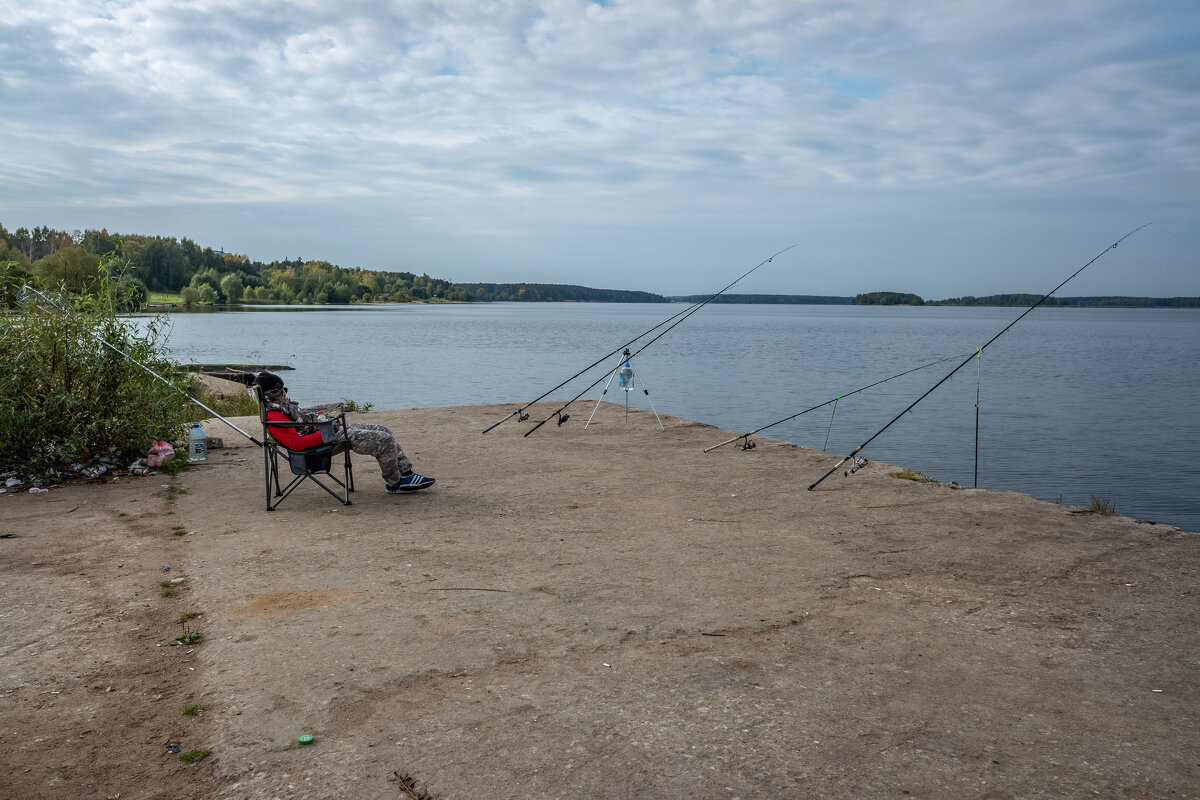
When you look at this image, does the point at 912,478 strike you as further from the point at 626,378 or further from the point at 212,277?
the point at 212,277

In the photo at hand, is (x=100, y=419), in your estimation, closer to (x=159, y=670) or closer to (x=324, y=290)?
(x=159, y=670)

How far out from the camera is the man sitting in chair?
5992mm

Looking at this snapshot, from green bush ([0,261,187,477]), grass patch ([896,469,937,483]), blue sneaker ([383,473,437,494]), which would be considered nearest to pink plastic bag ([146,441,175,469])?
green bush ([0,261,187,477])

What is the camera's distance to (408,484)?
6.62 m

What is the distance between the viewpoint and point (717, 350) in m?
41.7

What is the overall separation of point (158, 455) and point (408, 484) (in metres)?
2.53

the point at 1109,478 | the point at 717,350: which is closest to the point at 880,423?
the point at 1109,478

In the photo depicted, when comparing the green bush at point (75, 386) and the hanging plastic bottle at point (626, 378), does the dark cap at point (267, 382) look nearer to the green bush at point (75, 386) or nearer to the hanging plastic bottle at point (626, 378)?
the green bush at point (75, 386)

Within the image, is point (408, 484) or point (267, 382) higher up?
point (267, 382)

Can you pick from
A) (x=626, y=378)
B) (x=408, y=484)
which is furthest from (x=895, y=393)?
(x=408, y=484)

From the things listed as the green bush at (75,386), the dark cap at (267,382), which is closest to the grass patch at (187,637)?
the dark cap at (267,382)

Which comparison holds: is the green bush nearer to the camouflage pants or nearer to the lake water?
the camouflage pants

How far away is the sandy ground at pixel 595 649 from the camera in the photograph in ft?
8.73

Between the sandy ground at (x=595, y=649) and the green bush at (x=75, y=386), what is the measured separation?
0.61 m
